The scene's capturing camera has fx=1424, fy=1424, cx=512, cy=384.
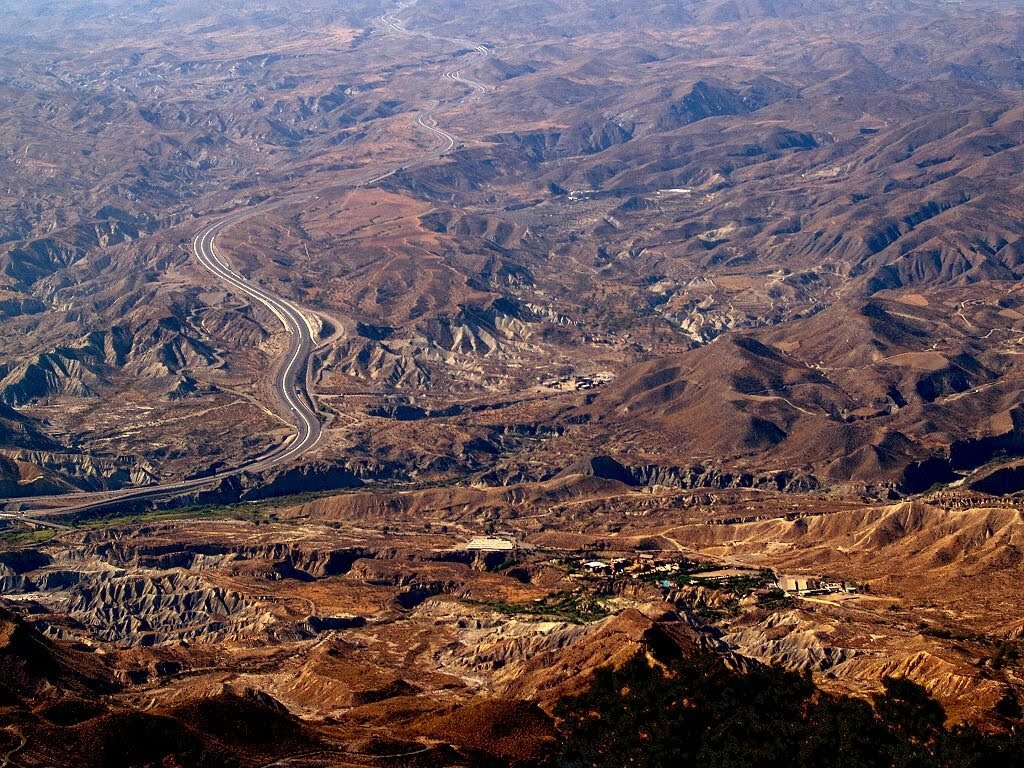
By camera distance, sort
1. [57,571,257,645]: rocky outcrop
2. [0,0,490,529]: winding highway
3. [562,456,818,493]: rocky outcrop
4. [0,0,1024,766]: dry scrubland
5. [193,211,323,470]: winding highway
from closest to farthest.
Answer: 1. [0,0,1024,766]: dry scrubland
2. [57,571,257,645]: rocky outcrop
3. [0,0,490,529]: winding highway
4. [562,456,818,493]: rocky outcrop
5. [193,211,323,470]: winding highway

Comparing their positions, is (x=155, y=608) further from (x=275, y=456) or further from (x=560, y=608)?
(x=275, y=456)

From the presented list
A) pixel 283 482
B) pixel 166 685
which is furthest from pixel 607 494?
pixel 166 685

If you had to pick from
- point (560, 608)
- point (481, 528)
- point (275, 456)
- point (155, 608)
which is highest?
point (560, 608)

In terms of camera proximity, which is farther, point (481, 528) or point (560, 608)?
point (481, 528)

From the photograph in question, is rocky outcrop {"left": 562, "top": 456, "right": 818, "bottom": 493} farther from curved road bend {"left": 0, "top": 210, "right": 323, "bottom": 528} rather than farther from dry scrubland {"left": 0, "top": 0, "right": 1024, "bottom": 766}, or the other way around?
curved road bend {"left": 0, "top": 210, "right": 323, "bottom": 528}

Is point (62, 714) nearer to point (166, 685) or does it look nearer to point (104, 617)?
point (166, 685)

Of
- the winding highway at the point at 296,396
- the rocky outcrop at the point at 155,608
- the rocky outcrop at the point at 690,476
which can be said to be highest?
the rocky outcrop at the point at 155,608

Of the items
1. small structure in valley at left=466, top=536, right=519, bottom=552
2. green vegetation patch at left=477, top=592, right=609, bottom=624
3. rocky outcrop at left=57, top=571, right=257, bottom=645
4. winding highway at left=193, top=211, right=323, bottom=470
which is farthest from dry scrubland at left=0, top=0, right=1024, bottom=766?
winding highway at left=193, top=211, right=323, bottom=470

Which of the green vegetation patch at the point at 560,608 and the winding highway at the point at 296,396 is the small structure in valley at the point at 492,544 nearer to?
the green vegetation patch at the point at 560,608

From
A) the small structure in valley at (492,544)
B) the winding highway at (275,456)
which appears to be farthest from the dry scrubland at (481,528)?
the winding highway at (275,456)

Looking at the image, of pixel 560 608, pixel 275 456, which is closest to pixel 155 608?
pixel 560 608

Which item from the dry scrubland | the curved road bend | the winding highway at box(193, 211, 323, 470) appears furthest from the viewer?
the winding highway at box(193, 211, 323, 470)
